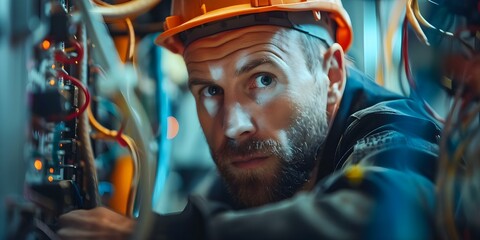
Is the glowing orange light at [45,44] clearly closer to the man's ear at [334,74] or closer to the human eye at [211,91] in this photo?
the human eye at [211,91]

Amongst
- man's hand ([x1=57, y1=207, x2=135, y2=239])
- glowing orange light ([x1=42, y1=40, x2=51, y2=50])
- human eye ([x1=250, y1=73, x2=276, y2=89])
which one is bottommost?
man's hand ([x1=57, y1=207, x2=135, y2=239])

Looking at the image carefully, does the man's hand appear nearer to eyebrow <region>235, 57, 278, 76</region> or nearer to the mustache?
the mustache

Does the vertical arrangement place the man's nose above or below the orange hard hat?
below

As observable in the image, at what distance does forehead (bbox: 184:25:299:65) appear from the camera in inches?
49.6

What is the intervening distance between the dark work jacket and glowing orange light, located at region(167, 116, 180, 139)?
156mm

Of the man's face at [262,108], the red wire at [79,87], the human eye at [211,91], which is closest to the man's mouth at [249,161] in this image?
the man's face at [262,108]

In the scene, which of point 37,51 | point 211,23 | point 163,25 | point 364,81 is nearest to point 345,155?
point 364,81

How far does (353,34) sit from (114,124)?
0.59m

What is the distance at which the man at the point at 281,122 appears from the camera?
1.17m

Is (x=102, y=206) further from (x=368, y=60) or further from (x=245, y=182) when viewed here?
(x=368, y=60)

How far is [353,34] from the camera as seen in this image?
1333 millimetres

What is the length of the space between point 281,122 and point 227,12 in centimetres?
26

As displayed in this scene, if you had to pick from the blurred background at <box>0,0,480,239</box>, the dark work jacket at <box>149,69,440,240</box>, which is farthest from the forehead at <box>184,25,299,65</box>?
the dark work jacket at <box>149,69,440,240</box>

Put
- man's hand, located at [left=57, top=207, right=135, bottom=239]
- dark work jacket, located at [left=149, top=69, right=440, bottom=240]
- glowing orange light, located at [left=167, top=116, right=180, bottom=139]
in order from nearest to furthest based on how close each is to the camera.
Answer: dark work jacket, located at [left=149, top=69, right=440, bottom=240], man's hand, located at [left=57, top=207, right=135, bottom=239], glowing orange light, located at [left=167, top=116, right=180, bottom=139]
